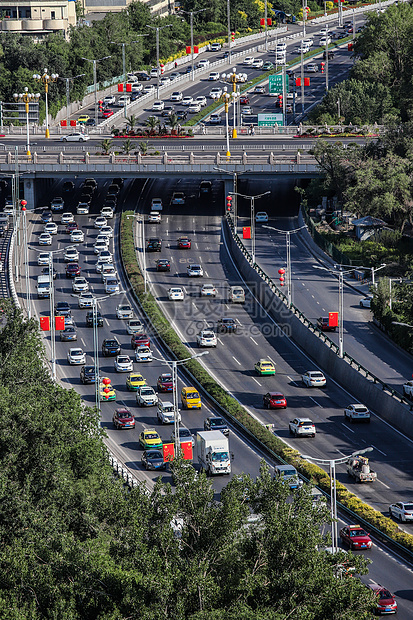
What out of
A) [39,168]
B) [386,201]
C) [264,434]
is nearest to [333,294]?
[386,201]

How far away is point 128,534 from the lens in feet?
133

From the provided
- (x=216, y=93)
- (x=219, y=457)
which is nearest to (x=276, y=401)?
(x=219, y=457)

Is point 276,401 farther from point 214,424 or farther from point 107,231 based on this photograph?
point 107,231

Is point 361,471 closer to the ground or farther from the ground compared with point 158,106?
closer to the ground

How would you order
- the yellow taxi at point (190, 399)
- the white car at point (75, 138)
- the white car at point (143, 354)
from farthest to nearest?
the white car at point (75, 138) → the white car at point (143, 354) → the yellow taxi at point (190, 399)

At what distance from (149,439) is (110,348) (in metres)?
21.3

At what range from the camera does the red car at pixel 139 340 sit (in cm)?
9347

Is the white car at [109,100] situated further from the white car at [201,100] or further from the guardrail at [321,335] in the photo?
the guardrail at [321,335]

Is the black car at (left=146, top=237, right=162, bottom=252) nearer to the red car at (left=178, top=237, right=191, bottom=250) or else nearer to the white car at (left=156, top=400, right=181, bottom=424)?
the red car at (left=178, top=237, right=191, bottom=250)

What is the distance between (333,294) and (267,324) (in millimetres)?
7609

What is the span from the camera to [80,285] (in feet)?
355

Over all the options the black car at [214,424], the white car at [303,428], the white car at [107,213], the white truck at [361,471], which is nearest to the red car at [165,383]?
the black car at [214,424]

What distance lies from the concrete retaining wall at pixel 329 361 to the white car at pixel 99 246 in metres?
15.6

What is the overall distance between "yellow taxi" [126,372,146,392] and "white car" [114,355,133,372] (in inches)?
115
